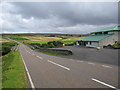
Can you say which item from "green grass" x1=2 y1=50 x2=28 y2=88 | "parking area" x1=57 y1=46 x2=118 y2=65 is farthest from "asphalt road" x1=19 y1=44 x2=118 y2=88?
"parking area" x1=57 y1=46 x2=118 y2=65

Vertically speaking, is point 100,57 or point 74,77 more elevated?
point 74,77

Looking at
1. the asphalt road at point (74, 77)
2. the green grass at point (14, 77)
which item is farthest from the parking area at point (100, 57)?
the green grass at point (14, 77)

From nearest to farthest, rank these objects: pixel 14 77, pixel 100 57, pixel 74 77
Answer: pixel 74 77
pixel 14 77
pixel 100 57

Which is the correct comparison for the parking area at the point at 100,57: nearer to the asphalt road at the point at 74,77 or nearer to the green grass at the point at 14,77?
the asphalt road at the point at 74,77

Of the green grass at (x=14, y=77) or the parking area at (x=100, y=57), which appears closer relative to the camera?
the green grass at (x=14, y=77)

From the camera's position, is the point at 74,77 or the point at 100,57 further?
the point at 100,57

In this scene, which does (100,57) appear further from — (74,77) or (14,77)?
(14,77)

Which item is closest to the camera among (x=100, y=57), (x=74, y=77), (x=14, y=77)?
(x=74, y=77)

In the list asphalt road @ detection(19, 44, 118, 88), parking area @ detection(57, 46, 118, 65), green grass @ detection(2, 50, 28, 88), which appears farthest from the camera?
parking area @ detection(57, 46, 118, 65)

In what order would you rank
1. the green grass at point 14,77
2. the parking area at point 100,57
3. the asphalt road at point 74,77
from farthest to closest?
the parking area at point 100,57, the green grass at point 14,77, the asphalt road at point 74,77

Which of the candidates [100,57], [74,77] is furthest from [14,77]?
[100,57]

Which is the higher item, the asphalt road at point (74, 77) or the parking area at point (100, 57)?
the asphalt road at point (74, 77)

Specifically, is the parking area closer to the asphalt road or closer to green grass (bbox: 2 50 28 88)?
the asphalt road

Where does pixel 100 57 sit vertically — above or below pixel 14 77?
below
